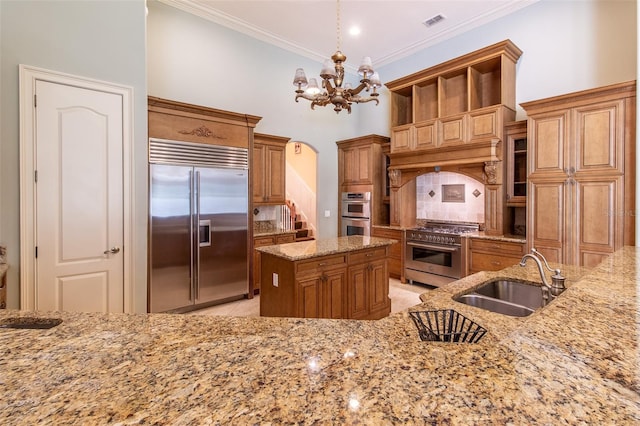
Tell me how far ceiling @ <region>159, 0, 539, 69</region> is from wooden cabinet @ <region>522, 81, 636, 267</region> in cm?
186

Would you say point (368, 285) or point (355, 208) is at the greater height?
point (355, 208)

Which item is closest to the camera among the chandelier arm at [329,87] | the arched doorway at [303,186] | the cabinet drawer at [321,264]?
the cabinet drawer at [321,264]

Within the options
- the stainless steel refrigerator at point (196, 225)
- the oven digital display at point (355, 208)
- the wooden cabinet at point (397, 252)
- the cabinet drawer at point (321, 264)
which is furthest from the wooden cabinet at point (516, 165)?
the stainless steel refrigerator at point (196, 225)

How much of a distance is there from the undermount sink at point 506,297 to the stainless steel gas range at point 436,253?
2.50 metres

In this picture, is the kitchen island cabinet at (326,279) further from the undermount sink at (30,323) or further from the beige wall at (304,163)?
the beige wall at (304,163)

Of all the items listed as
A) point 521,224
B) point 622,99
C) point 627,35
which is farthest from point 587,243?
point 627,35

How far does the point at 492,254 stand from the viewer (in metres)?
4.19

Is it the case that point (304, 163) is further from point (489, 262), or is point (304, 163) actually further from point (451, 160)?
point (489, 262)

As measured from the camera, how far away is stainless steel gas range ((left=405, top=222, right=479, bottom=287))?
4.49 meters

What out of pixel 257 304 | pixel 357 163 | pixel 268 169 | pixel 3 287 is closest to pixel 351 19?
pixel 357 163

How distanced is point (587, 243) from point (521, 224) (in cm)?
108

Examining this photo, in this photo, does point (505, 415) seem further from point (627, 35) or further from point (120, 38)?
point (627, 35)

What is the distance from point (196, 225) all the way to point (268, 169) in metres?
1.55

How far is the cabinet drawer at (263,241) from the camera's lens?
4.61 meters
